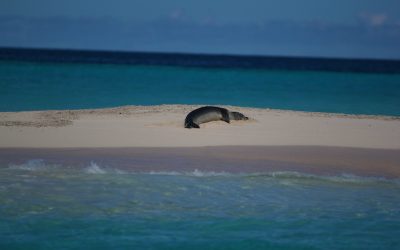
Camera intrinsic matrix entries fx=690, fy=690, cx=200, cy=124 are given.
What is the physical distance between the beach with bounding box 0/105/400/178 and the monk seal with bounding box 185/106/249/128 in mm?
157

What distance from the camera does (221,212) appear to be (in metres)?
8.08

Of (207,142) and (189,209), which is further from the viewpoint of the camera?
(207,142)

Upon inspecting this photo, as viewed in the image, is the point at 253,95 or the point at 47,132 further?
the point at 253,95

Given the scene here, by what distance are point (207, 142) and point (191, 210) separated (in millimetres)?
5128

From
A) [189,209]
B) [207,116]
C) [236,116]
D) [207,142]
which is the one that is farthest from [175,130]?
[189,209]

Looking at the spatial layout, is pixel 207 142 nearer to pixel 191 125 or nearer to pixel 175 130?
pixel 175 130

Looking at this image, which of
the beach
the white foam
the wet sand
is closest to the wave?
the white foam

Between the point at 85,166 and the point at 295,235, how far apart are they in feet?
14.0

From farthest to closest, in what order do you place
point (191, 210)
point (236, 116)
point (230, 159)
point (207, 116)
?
point (236, 116), point (207, 116), point (230, 159), point (191, 210)

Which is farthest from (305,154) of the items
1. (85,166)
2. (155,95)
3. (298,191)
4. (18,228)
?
(155,95)

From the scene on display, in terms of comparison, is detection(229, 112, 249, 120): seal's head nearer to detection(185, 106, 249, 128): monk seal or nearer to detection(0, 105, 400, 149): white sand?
detection(185, 106, 249, 128): monk seal

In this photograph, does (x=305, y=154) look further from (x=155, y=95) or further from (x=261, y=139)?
(x=155, y=95)

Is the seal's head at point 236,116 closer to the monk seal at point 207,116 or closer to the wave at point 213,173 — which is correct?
the monk seal at point 207,116

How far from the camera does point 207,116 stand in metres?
15.1
